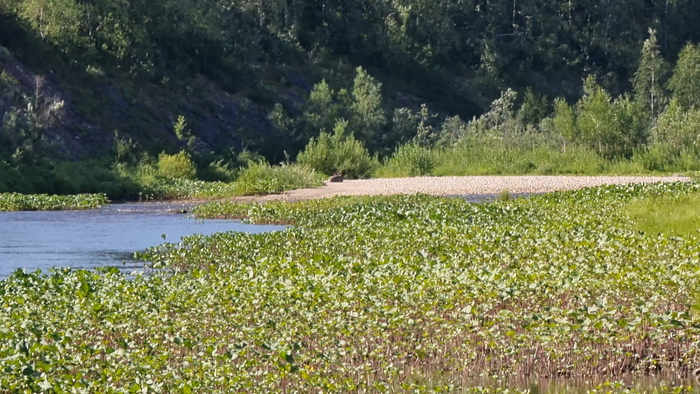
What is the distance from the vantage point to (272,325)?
1240 centimetres

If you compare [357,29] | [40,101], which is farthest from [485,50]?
[40,101]

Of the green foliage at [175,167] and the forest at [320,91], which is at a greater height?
the forest at [320,91]

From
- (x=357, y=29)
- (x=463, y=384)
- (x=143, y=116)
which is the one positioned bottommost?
(x=463, y=384)

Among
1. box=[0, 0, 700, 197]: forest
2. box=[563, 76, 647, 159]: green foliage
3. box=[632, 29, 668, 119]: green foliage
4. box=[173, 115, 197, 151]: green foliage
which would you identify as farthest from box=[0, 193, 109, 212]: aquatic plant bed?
box=[632, 29, 668, 119]: green foliage

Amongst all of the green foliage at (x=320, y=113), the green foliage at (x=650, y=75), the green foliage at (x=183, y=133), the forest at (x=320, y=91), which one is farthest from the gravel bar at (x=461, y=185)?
the green foliage at (x=650, y=75)

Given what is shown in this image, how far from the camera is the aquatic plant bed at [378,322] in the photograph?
10.7 meters

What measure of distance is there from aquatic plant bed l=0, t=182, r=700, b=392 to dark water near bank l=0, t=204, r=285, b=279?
587cm

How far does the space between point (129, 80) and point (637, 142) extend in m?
27.0

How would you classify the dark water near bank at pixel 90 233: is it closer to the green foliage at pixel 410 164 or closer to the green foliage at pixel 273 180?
the green foliage at pixel 273 180

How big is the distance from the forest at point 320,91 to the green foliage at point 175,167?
9 centimetres

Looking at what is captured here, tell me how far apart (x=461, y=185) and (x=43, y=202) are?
16.1 m

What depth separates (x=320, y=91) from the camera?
69.7 metres

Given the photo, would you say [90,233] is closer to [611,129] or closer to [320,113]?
[611,129]

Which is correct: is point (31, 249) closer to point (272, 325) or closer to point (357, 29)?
point (272, 325)
